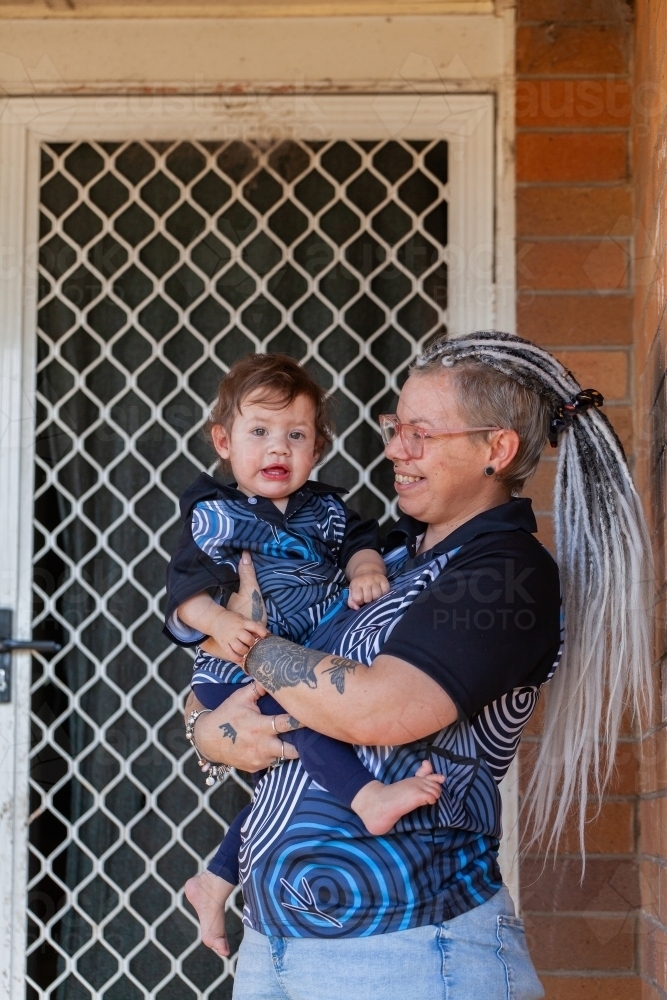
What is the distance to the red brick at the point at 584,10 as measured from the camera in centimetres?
303

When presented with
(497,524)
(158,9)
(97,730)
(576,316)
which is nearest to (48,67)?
(158,9)

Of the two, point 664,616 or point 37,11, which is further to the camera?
point 37,11

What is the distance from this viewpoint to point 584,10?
9.93 feet

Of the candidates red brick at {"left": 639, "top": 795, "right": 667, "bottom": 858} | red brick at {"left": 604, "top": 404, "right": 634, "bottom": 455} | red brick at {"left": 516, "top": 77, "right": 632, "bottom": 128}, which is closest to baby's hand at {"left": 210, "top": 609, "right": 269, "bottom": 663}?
red brick at {"left": 639, "top": 795, "right": 667, "bottom": 858}

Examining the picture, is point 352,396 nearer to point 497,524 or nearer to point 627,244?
point 627,244

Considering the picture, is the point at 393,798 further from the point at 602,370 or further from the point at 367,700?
the point at 602,370

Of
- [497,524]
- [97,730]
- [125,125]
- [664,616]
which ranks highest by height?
[125,125]

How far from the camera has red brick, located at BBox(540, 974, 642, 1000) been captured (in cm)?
274

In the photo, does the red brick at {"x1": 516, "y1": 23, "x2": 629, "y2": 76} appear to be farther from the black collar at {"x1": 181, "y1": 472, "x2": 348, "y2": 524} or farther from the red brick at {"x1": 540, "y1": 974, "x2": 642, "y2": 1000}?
the red brick at {"x1": 540, "y1": 974, "x2": 642, "y2": 1000}

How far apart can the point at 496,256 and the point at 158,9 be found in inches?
47.8

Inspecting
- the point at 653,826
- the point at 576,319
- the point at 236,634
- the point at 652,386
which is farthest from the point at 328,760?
the point at 576,319

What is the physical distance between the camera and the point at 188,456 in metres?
3.17

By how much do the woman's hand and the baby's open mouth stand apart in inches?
17.4

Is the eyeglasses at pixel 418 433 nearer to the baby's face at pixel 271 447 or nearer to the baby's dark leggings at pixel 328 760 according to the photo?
the baby's face at pixel 271 447
